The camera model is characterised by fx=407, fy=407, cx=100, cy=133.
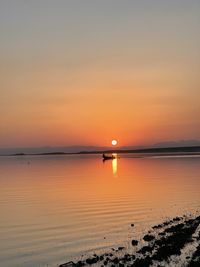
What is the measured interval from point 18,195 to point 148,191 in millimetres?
12693

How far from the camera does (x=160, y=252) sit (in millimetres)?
15250

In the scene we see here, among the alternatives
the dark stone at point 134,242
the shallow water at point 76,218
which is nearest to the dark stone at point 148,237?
the dark stone at point 134,242

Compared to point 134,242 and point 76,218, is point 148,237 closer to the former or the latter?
point 134,242

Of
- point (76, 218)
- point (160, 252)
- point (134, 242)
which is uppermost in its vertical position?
point (160, 252)

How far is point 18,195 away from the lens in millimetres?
39750

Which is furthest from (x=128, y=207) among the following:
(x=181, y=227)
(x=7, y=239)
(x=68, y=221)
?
(x=7, y=239)

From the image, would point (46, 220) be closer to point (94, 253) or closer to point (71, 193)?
point (94, 253)

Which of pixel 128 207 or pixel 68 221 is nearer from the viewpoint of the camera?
pixel 68 221

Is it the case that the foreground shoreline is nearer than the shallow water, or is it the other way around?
the foreground shoreline

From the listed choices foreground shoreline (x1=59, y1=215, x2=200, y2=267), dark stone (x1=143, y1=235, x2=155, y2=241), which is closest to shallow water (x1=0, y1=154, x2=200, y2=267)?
dark stone (x1=143, y1=235, x2=155, y2=241)

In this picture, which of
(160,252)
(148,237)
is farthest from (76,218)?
(160,252)

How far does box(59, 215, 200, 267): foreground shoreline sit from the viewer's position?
14.2 metres

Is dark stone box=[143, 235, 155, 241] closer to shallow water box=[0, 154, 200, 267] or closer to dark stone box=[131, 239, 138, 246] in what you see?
dark stone box=[131, 239, 138, 246]

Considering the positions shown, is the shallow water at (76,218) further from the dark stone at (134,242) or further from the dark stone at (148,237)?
the dark stone at (148,237)
